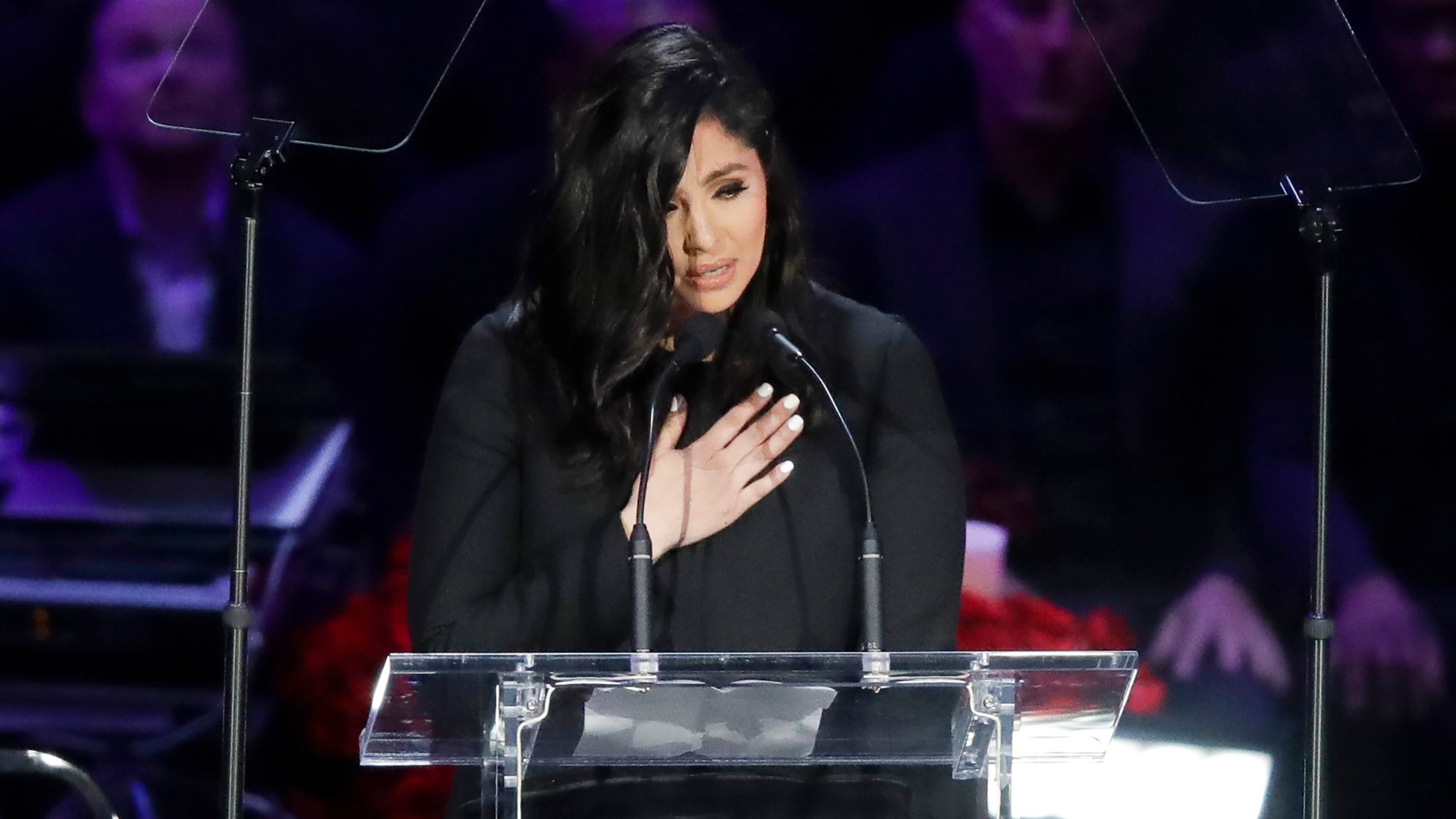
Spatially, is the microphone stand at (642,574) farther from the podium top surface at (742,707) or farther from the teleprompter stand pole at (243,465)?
the teleprompter stand pole at (243,465)

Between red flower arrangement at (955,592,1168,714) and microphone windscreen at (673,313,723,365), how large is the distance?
Result: 1.38 meters

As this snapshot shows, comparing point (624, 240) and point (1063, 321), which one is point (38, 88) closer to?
point (624, 240)

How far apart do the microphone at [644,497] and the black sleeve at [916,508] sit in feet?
1.44

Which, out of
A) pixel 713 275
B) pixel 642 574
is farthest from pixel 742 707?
pixel 713 275

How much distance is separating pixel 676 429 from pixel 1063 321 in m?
1.19

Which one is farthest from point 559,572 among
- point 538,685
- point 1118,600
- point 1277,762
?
point 1277,762

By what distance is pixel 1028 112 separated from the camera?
11.5 ft

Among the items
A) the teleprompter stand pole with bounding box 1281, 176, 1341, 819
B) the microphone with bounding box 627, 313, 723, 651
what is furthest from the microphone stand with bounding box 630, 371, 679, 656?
the teleprompter stand pole with bounding box 1281, 176, 1341, 819

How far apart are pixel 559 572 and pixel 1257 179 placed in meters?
1.08

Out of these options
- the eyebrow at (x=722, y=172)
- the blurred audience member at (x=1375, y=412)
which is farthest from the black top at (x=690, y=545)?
the blurred audience member at (x=1375, y=412)

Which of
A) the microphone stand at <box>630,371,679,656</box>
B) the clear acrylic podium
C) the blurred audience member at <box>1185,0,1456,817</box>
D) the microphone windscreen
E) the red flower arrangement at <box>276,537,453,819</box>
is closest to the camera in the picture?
the clear acrylic podium

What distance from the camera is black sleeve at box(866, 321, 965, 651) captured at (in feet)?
A: 8.11

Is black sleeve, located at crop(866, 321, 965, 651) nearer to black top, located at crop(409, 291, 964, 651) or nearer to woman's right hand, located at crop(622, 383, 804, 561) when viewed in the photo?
black top, located at crop(409, 291, 964, 651)

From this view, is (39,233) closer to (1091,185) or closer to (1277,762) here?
(1091,185)
